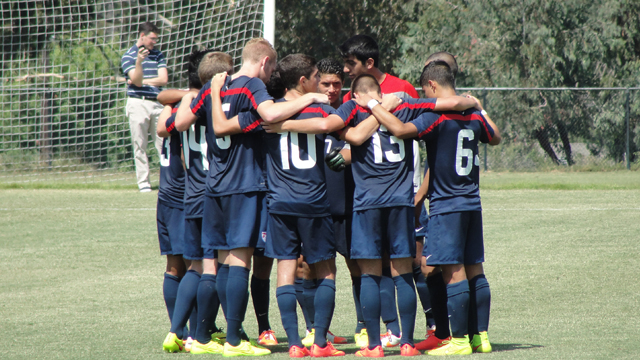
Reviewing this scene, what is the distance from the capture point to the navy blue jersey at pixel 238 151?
14.8 feet

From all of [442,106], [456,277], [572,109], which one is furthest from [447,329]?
[572,109]

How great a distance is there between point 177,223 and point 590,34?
18865mm

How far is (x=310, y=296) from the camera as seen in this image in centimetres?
503

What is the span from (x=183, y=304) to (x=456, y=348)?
182 cm

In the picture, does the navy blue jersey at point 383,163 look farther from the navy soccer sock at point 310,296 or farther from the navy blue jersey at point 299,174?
the navy soccer sock at point 310,296

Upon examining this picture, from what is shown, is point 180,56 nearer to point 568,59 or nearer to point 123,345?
point 123,345

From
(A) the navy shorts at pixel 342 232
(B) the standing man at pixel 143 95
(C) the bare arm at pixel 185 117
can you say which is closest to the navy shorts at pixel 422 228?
(A) the navy shorts at pixel 342 232

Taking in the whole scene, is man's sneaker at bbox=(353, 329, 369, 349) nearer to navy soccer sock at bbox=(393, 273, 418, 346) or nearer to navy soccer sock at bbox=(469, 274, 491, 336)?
navy soccer sock at bbox=(393, 273, 418, 346)

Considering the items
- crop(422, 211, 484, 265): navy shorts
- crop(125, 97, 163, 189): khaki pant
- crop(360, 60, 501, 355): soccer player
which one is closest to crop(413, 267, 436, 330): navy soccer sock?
crop(360, 60, 501, 355): soccer player

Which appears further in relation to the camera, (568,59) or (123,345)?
(568,59)

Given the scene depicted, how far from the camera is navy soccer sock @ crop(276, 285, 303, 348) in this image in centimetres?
438

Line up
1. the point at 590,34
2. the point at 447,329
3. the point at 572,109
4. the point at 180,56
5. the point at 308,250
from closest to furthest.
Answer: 1. the point at 308,250
2. the point at 447,329
3. the point at 180,56
4. the point at 572,109
5. the point at 590,34

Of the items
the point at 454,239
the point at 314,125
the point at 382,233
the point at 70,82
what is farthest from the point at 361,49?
the point at 70,82

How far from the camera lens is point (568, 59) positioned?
69.8ft
